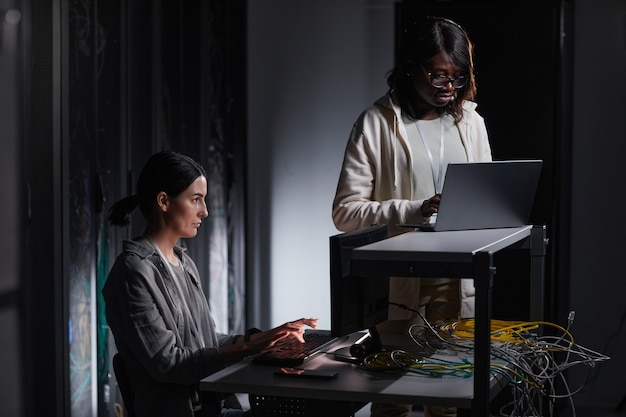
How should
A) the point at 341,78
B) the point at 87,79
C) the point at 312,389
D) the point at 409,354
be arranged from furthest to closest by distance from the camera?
the point at 341,78, the point at 87,79, the point at 409,354, the point at 312,389

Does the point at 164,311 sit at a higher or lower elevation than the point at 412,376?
higher

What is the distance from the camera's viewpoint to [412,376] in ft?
6.77

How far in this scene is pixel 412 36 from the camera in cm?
263

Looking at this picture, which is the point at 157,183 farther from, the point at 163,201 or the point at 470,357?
the point at 470,357

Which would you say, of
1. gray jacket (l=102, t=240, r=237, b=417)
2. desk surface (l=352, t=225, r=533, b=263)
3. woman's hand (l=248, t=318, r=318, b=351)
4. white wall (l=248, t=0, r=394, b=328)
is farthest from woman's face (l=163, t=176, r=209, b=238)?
white wall (l=248, t=0, r=394, b=328)

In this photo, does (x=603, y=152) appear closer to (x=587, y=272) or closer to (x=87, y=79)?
(x=587, y=272)

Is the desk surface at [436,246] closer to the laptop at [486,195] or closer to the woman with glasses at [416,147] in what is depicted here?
the laptop at [486,195]

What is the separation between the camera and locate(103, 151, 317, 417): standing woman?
225cm

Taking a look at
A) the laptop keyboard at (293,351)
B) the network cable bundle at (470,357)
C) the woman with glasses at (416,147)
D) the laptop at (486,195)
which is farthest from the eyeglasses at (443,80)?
the laptop keyboard at (293,351)

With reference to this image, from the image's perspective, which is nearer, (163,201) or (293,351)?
(293,351)

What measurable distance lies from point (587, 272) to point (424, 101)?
226cm

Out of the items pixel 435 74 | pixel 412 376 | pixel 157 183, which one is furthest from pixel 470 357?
pixel 157 183

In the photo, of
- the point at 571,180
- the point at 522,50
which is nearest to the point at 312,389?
the point at 522,50

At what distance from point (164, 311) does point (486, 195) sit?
0.83m
